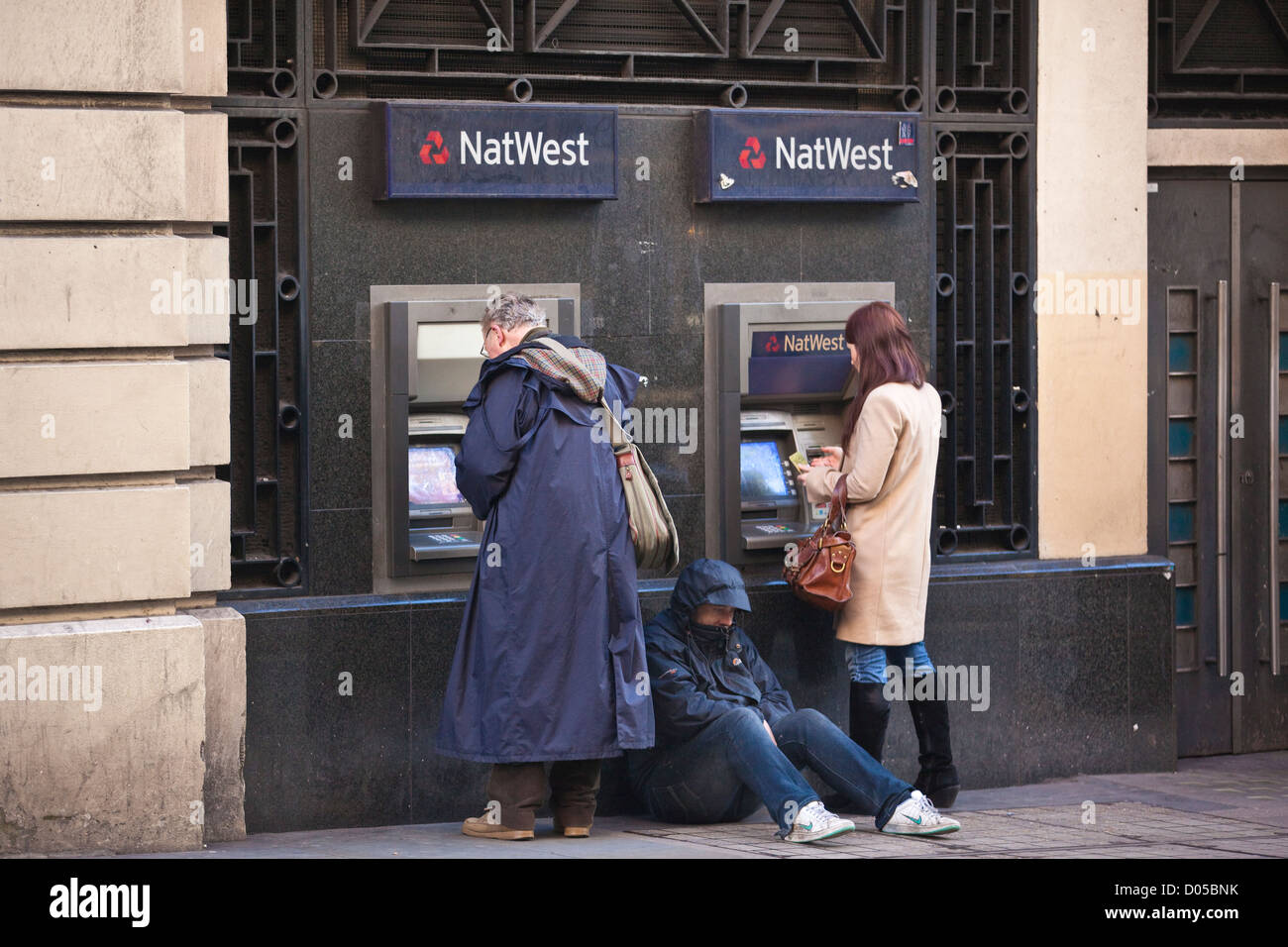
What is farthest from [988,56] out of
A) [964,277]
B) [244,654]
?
[244,654]

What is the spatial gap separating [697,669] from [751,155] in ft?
6.76

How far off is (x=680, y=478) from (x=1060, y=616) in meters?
1.81

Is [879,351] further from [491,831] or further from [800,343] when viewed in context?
[491,831]

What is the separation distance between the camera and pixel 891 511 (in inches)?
266

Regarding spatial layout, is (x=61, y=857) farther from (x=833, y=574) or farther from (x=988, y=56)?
(x=988, y=56)

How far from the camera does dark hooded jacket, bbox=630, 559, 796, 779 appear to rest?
6.31 metres

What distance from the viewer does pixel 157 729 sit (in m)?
5.98

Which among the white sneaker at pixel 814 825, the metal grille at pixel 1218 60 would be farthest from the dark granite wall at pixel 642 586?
the metal grille at pixel 1218 60

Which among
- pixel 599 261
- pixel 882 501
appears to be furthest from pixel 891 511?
pixel 599 261

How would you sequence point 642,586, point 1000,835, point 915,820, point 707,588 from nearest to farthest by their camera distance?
point 915,820, point 1000,835, point 707,588, point 642,586

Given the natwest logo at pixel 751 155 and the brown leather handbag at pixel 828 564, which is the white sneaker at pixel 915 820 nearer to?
the brown leather handbag at pixel 828 564

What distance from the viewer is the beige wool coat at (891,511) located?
667 centimetres

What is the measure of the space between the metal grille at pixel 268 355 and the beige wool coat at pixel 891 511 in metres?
1.98

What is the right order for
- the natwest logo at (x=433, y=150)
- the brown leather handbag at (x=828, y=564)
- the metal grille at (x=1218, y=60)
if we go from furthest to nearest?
the metal grille at (x=1218, y=60)
the brown leather handbag at (x=828, y=564)
the natwest logo at (x=433, y=150)
